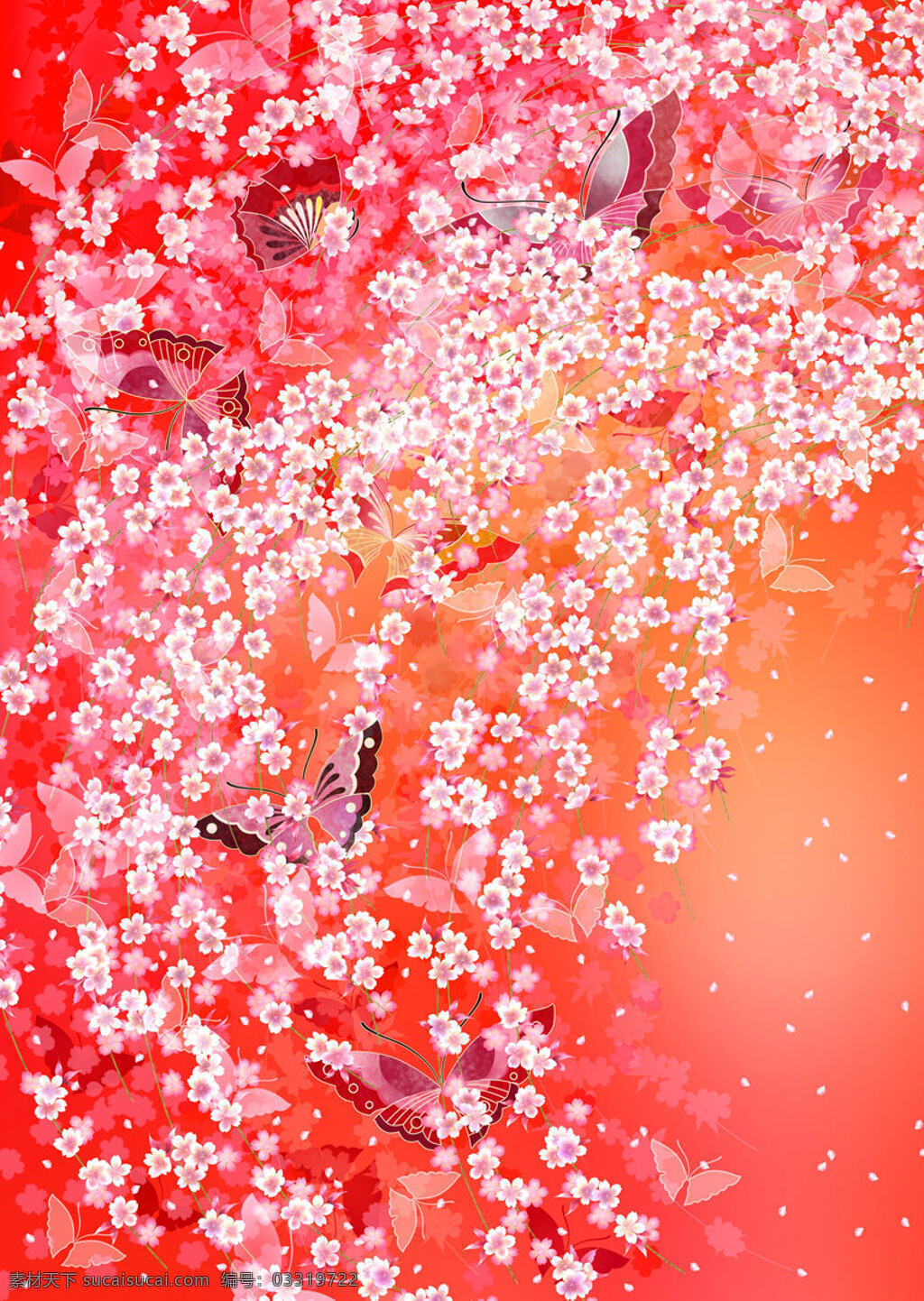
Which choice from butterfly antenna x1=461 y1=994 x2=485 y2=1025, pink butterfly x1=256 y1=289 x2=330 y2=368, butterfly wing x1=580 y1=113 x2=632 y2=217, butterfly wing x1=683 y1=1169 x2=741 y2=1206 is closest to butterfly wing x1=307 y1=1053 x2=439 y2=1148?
butterfly antenna x1=461 y1=994 x2=485 y2=1025

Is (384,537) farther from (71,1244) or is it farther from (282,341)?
(71,1244)

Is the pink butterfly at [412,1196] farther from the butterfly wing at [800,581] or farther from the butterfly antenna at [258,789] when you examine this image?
the butterfly wing at [800,581]

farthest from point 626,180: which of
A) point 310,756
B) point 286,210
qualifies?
point 310,756

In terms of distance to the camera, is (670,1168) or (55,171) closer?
(670,1168)

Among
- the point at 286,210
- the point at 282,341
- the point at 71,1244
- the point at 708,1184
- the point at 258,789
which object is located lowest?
the point at 71,1244

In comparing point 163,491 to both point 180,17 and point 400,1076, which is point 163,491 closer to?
point 180,17

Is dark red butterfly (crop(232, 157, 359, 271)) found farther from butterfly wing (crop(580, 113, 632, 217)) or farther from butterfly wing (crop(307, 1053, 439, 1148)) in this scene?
butterfly wing (crop(307, 1053, 439, 1148))

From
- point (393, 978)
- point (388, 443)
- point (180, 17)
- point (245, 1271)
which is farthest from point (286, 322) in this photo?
point (245, 1271)
